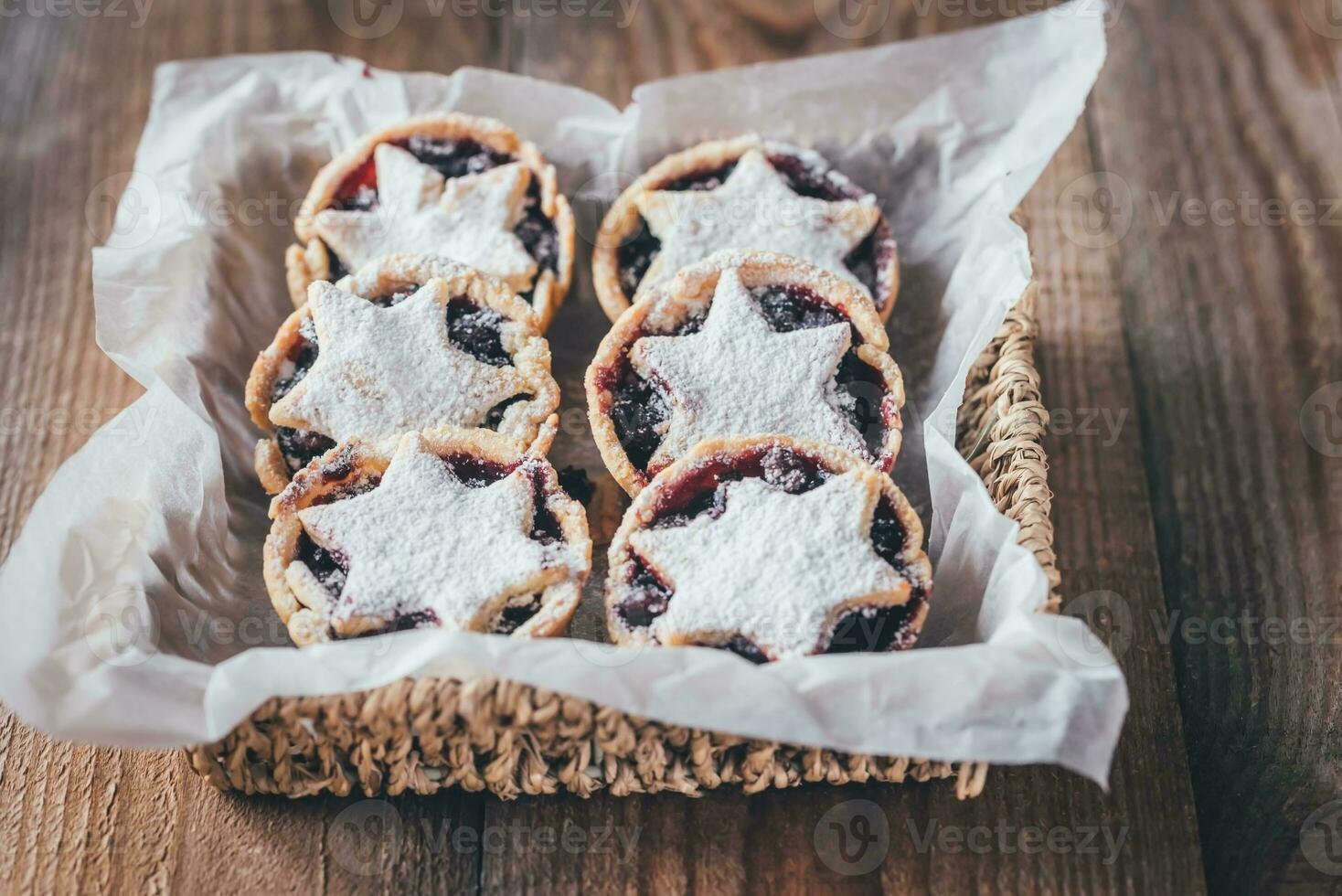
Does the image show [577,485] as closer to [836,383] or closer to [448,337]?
[448,337]

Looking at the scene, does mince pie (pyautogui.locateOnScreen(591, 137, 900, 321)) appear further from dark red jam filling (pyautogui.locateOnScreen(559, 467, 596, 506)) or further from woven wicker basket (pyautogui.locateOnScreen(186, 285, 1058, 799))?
woven wicker basket (pyautogui.locateOnScreen(186, 285, 1058, 799))

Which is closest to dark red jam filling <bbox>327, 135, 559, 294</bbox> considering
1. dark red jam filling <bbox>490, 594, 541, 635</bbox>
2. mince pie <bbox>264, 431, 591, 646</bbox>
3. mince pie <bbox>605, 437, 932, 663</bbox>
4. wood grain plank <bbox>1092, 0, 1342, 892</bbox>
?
mince pie <bbox>264, 431, 591, 646</bbox>

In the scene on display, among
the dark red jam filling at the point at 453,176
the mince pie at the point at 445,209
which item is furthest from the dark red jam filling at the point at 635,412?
the dark red jam filling at the point at 453,176

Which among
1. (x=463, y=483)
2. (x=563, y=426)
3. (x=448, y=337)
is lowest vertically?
(x=563, y=426)

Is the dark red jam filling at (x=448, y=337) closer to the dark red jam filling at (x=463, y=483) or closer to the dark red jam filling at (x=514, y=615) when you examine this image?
the dark red jam filling at (x=463, y=483)

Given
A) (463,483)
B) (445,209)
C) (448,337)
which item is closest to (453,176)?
(445,209)

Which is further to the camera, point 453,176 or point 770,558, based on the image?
point 453,176

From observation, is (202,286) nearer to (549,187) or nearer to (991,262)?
(549,187)
